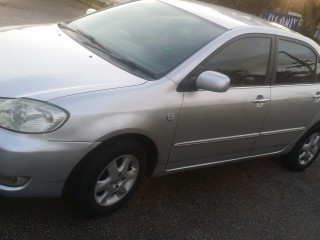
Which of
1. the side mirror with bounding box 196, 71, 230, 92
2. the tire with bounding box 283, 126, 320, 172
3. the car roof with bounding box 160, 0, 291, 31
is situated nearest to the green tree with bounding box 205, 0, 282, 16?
the tire with bounding box 283, 126, 320, 172

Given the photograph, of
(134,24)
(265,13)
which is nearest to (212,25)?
(134,24)

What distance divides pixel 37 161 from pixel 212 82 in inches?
53.5

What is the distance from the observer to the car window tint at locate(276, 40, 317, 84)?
4.40m

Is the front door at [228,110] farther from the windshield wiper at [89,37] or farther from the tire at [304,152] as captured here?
the tire at [304,152]

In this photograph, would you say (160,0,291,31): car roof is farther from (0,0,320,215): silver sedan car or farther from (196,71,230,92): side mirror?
(196,71,230,92): side mirror

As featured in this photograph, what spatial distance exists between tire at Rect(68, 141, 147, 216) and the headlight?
1.22 ft

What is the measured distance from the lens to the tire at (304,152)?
512cm

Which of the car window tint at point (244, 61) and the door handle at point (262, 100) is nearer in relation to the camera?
the car window tint at point (244, 61)

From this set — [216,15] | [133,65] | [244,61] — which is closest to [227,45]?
[244,61]

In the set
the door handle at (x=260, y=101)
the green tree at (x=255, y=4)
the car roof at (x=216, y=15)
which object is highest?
the car roof at (x=216, y=15)

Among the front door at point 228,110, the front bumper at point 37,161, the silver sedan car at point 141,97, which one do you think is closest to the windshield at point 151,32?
the silver sedan car at point 141,97

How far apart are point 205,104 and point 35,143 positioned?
1.41m

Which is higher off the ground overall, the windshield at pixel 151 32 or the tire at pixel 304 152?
the windshield at pixel 151 32

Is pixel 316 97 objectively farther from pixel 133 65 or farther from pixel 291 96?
pixel 133 65
